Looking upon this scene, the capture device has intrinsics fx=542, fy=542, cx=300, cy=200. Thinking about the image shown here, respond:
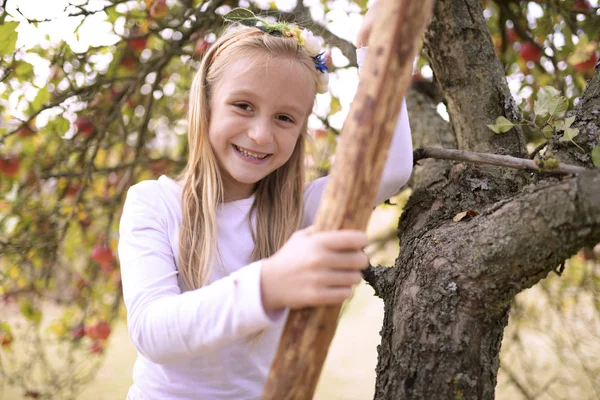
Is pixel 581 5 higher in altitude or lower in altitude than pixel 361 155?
higher

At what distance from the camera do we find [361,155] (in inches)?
20.8

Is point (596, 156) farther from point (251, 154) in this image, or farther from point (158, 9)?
point (158, 9)

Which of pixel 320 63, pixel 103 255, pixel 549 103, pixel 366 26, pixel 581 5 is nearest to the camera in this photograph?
pixel 549 103

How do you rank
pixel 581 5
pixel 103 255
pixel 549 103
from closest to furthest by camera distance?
pixel 549 103 → pixel 581 5 → pixel 103 255

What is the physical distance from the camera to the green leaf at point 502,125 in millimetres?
940

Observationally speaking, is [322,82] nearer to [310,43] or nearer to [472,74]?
[310,43]

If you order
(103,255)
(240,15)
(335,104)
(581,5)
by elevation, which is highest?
(581,5)

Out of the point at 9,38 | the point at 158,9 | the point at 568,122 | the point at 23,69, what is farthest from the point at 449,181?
the point at 158,9

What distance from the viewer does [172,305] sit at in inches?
26.7

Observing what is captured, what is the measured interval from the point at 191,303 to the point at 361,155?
0.28 meters

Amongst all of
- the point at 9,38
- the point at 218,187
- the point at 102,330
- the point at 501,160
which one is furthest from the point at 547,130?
the point at 102,330

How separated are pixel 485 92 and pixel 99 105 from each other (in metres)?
1.28

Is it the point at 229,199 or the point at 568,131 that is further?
the point at 229,199

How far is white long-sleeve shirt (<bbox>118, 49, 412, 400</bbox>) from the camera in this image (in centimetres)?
63
